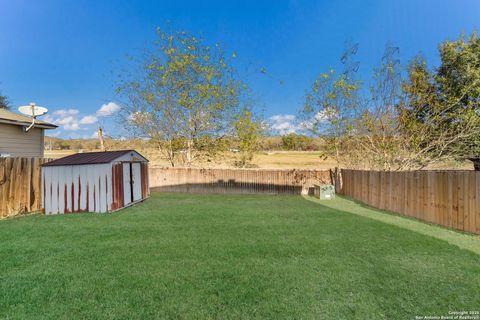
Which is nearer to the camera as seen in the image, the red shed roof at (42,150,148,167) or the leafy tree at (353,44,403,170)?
the red shed roof at (42,150,148,167)

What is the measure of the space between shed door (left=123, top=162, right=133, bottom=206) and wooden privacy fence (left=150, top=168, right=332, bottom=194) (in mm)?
3864

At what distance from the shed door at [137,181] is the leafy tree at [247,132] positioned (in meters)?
5.91

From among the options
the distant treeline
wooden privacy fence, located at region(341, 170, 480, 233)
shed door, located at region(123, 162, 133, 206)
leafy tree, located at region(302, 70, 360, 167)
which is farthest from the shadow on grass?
shed door, located at region(123, 162, 133, 206)

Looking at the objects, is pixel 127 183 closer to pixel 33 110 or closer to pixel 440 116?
pixel 33 110

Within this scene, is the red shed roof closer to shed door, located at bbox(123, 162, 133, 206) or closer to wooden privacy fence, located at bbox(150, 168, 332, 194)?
shed door, located at bbox(123, 162, 133, 206)

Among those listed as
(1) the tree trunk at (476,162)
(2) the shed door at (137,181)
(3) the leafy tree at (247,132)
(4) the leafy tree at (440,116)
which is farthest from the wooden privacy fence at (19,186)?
(1) the tree trunk at (476,162)

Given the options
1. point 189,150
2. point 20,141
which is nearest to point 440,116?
point 189,150

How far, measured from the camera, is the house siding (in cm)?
759

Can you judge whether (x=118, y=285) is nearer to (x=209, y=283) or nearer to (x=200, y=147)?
(x=209, y=283)

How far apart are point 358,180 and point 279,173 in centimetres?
299

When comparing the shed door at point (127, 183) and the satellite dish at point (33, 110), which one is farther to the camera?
the satellite dish at point (33, 110)

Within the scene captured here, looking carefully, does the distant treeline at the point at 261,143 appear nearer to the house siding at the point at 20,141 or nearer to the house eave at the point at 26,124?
the house siding at the point at 20,141

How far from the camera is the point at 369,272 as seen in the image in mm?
2961

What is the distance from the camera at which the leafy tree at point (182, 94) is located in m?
12.5
